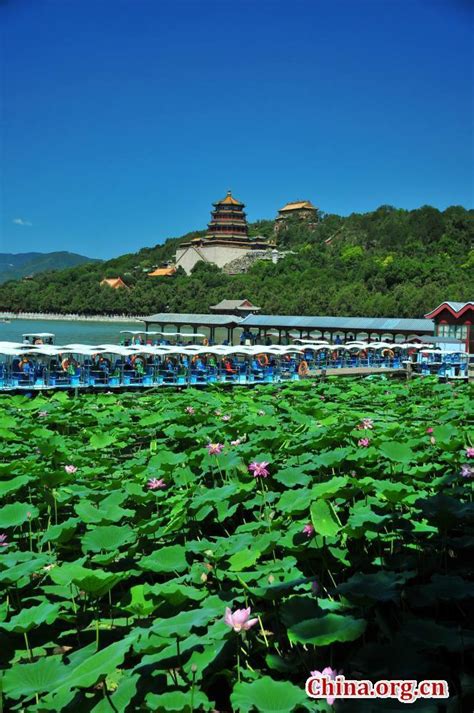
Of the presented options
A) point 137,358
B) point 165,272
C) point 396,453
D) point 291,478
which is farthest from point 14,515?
point 165,272

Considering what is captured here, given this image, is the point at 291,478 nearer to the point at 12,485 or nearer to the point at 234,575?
the point at 234,575

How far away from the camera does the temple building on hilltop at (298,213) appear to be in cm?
11969

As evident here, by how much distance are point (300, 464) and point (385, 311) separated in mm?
52091

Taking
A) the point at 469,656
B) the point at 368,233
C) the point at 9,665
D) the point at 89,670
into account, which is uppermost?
the point at 368,233

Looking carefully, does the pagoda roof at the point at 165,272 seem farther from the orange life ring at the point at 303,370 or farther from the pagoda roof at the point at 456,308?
the orange life ring at the point at 303,370

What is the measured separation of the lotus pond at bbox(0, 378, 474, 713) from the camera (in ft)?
8.11

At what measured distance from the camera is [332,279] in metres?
71.4

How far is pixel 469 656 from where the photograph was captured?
2.78 meters

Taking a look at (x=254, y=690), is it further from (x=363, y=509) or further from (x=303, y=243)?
(x=303, y=243)

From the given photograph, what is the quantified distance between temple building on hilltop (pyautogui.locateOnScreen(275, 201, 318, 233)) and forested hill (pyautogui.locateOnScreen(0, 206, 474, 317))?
16.3 feet

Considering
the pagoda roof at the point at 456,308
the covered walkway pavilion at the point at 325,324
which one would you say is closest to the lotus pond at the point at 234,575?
the pagoda roof at the point at 456,308

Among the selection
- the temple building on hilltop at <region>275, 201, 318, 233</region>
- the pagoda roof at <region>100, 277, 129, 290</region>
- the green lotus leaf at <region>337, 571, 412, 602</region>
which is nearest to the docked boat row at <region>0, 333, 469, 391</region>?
the green lotus leaf at <region>337, 571, 412, 602</region>

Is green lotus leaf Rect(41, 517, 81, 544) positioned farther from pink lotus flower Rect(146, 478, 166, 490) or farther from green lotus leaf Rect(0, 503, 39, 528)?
pink lotus flower Rect(146, 478, 166, 490)

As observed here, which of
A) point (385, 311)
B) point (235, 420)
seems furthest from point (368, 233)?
point (235, 420)
